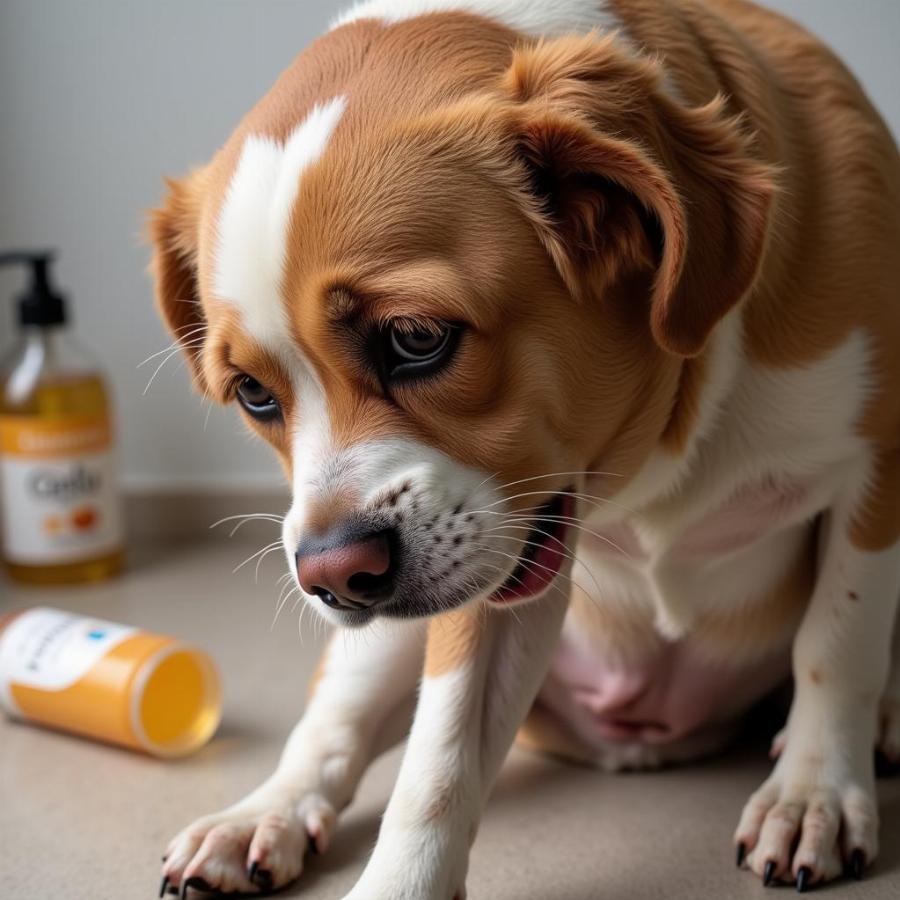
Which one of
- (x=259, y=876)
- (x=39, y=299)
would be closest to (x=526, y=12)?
(x=259, y=876)

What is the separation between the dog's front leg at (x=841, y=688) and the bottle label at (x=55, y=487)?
117 centimetres

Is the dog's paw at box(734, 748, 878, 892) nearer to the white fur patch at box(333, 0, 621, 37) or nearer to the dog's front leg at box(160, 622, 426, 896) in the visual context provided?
the dog's front leg at box(160, 622, 426, 896)

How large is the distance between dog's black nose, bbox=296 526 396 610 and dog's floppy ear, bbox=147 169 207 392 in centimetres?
29

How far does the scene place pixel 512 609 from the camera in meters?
1.15

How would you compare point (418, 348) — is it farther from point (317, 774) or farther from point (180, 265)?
point (317, 774)

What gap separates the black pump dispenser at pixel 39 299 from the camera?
6.56 ft

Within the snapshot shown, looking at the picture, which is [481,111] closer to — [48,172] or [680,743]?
[680,743]

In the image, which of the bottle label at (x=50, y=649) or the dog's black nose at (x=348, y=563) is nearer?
the dog's black nose at (x=348, y=563)

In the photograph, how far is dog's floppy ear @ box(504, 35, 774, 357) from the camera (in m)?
0.96

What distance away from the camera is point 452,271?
0.95 metres

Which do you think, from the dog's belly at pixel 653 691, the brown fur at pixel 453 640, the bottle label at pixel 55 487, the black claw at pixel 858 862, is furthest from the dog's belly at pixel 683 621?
the bottle label at pixel 55 487

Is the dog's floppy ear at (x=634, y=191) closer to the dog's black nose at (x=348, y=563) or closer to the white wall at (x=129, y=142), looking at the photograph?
the dog's black nose at (x=348, y=563)

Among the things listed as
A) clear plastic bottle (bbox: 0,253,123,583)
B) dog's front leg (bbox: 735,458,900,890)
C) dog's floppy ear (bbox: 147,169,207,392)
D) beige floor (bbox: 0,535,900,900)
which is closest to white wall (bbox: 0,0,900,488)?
clear plastic bottle (bbox: 0,253,123,583)

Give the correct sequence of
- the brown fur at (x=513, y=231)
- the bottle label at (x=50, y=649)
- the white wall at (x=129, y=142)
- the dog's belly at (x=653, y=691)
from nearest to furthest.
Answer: the brown fur at (x=513, y=231)
the dog's belly at (x=653, y=691)
the bottle label at (x=50, y=649)
the white wall at (x=129, y=142)
